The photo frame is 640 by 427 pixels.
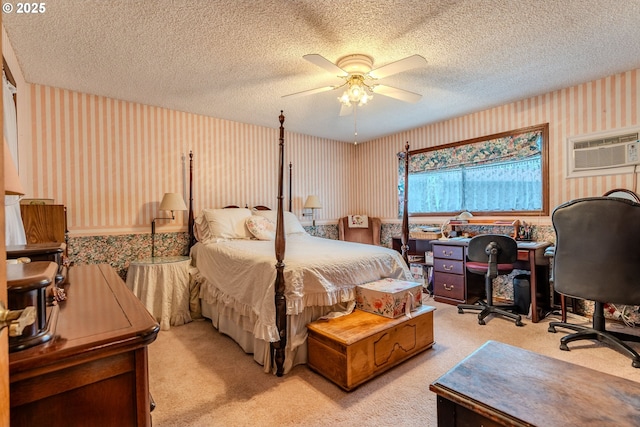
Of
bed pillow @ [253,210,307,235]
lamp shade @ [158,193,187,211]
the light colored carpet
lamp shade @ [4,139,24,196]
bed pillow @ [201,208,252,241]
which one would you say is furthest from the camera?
bed pillow @ [253,210,307,235]

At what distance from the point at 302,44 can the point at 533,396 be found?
247 centimetres

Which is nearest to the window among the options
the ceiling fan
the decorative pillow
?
the ceiling fan

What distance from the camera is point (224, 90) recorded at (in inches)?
126

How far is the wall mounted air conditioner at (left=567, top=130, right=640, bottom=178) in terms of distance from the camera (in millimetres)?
2947

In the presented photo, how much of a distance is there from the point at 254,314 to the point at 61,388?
1566mm

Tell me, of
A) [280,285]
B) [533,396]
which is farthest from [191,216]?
[533,396]

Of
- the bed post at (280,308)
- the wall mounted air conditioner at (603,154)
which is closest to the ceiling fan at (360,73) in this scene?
the bed post at (280,308)

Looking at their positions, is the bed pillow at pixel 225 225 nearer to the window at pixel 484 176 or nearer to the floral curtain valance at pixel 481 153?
the window at pixel 484 176

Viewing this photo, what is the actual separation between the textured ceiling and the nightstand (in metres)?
1.80

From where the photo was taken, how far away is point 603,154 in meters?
3.10

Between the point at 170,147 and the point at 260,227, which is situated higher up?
the point at 170,147

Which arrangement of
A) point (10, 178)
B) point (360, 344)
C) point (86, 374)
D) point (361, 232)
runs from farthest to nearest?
1. point (361, 232)
2. point (360, 344)
3. point (10, 178)
4. point (86, 374)

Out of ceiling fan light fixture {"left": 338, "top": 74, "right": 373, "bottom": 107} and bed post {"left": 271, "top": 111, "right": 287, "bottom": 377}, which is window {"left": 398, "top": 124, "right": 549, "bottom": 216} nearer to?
ceiling fan light fixture {"left": 338, "top": 74, "right": 373, "bottom": 107}

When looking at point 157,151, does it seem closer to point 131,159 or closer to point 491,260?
point 131,159
